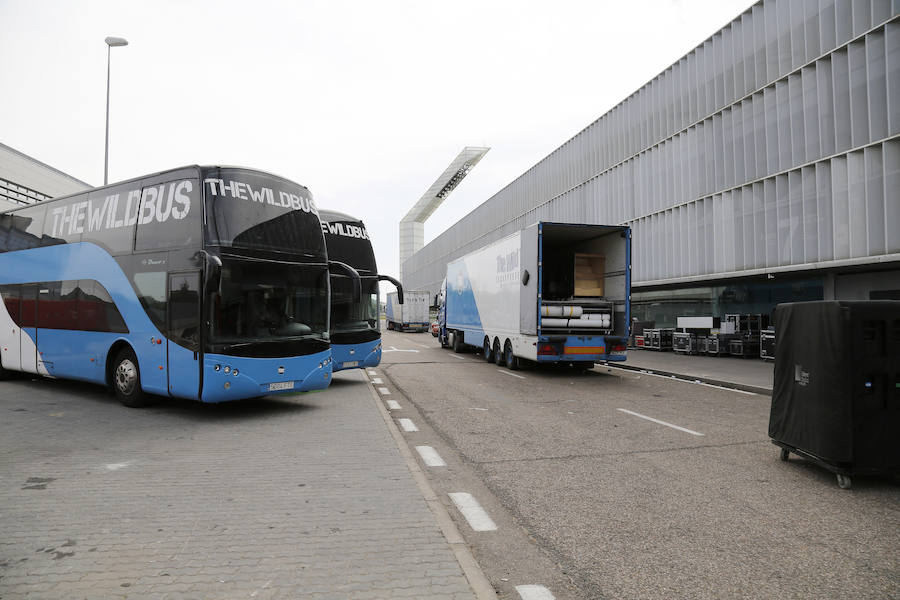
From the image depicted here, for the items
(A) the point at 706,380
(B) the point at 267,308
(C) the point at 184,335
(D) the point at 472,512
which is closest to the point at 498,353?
(A) the point at 706,380

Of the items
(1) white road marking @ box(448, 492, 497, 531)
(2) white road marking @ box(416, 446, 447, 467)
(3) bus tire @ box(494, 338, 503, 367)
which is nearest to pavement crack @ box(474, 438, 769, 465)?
(2) white road marking @ box(416, 446, 447, 467)

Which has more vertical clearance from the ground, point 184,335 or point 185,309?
point 185,309

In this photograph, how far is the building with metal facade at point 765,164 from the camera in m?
16.7

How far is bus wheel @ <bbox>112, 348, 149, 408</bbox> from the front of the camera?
366 inches

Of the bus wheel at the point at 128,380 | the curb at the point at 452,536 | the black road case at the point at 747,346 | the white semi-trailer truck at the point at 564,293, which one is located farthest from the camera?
the black road case at the point at 747,346

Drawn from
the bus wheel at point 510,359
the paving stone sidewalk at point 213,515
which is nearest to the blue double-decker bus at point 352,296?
the bus wheel at point 510,359

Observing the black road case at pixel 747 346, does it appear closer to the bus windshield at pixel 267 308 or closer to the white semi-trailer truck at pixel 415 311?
the bus windshield at pixel 267 308

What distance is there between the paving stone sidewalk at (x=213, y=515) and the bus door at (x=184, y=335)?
0.70m

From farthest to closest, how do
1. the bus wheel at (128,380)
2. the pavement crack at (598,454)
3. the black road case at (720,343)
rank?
1. the black road case at (720,343)
2. the bus wheel at (128,380)
3. the pavement crack at (598,454)

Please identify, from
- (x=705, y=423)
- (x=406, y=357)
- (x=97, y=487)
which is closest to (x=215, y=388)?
(x=97, y=487)

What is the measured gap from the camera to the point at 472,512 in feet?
15.3

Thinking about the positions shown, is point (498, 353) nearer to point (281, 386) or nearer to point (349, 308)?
point (349, 308)

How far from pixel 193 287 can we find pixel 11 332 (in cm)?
653

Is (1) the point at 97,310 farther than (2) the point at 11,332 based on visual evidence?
No
